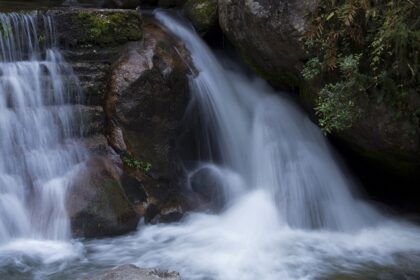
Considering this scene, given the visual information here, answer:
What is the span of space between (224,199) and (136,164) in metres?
1.36

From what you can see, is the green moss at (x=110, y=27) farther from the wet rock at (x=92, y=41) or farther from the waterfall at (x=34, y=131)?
the waterfall at (x=34, y=131)

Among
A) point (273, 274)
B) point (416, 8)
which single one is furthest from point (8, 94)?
point (416, 8)

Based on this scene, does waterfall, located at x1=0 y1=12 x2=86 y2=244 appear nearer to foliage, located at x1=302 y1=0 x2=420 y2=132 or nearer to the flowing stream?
the flowing stream

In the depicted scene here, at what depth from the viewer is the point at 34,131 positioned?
652 cm

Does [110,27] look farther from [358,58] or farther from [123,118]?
[358,58]

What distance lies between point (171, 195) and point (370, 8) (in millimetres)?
3488

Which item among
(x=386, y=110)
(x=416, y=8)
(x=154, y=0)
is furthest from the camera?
(x=154, y=0)

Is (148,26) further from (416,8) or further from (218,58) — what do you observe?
(416,8)

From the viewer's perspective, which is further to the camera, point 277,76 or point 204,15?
point 204,15

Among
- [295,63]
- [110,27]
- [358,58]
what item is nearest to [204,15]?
[110,27]

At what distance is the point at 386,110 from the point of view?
592 centimetres

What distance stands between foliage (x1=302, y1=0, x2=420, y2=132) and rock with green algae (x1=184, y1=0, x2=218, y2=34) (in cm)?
300

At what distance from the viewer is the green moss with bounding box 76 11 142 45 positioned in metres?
7.29

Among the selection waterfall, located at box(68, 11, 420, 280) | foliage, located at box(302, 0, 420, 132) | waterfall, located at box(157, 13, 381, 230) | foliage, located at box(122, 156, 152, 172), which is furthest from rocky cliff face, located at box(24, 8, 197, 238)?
foliage, located at box(302, 0, 420, 132)
